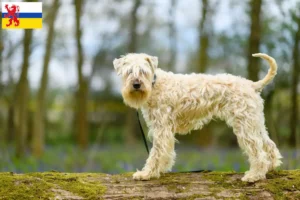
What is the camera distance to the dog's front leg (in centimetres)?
477

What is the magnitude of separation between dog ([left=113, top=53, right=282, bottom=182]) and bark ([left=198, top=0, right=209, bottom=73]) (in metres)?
9.75

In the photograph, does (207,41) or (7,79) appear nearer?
(207,41)

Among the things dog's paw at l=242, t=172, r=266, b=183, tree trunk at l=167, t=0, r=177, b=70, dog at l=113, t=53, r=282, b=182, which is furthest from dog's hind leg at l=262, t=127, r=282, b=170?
tree trunk at l=167, t=0, r=177, b=70

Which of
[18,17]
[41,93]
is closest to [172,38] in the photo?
[41,93]

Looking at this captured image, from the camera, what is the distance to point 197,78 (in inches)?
195

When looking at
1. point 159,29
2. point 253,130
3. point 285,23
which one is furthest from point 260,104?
point 159,29

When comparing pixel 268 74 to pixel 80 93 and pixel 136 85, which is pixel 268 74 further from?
pixel 80 93

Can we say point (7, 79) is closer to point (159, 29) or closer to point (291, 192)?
point (159, 29)

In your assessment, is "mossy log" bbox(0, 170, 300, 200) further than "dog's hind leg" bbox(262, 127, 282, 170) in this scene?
No

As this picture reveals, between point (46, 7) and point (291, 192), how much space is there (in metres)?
12.1

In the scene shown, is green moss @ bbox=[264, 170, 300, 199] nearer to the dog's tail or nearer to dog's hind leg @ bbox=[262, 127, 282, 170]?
dog's hind leg @ bbox=[262, 127, 282, 170]

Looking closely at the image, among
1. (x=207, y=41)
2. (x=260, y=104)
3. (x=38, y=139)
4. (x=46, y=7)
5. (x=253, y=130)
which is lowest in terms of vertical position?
(x=38, y=139)

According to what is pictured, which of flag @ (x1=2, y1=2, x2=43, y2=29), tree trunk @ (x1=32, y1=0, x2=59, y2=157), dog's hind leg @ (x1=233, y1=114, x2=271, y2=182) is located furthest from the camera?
tree trunk @ (x1=32, y1=0, x2=59, y2=157)

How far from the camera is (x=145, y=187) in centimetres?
461
